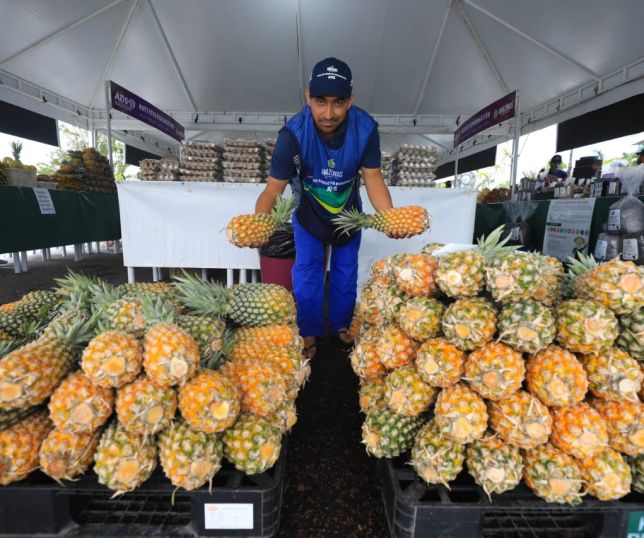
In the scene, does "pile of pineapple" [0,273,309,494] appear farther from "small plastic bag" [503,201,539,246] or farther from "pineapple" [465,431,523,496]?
"small plastic bag" [503,201,539,246]

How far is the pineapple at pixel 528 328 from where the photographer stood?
1018 mm

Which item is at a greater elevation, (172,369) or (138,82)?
(138,82)

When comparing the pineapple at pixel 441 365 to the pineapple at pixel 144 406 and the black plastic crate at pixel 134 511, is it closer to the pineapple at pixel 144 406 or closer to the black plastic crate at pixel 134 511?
the black plastic crate at pixel 134 511

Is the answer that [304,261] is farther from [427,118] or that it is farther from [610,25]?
[427,118]

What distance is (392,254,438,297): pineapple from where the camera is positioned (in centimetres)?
127

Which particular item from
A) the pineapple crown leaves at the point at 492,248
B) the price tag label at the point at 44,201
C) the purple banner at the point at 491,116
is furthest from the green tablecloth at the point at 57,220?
the purple banner at the point at 491,116

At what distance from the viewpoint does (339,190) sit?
8.84ft

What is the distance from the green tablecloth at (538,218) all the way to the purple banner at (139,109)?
239 inches

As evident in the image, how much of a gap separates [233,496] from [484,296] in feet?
3.38

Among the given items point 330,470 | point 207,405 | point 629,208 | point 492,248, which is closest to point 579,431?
point 492,248

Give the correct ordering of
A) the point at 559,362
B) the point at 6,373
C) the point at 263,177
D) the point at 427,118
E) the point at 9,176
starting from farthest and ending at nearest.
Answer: the point at 427,118, the point at 263,177, the point at 9,176, the point at 559,362, the point at 6,373

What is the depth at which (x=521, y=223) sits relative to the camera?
4.86 m

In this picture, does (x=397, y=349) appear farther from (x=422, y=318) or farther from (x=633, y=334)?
(x=633, y=334)

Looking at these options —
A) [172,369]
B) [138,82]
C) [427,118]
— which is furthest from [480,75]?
[172,369]
